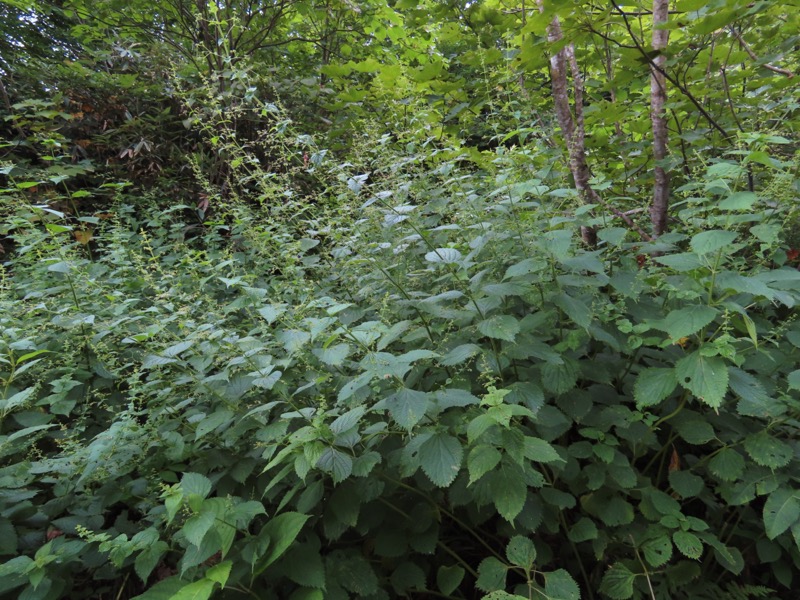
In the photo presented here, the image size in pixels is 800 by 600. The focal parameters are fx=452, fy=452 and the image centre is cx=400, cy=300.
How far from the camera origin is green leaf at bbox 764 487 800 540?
4.59ft

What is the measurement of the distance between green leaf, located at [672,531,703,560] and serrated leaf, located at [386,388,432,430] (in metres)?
0.94

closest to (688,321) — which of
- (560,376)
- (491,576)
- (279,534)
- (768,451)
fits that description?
(560,376)

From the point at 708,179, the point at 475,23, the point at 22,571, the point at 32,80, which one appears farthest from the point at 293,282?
the point at 32,80

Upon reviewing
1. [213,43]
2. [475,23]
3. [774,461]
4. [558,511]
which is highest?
[213,43]

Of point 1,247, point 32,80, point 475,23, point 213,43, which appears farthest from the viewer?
point 32,80

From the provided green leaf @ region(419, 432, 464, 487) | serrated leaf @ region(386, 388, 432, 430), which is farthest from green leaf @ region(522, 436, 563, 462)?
serrated leaf @ region(386, 388, 432, 430)

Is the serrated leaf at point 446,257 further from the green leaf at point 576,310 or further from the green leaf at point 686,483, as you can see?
the green leaf at point 686,483

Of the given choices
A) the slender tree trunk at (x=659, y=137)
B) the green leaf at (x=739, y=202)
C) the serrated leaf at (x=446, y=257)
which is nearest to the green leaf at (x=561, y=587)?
the serrated leaf at (x=446, y=257)

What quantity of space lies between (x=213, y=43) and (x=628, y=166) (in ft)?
13.5

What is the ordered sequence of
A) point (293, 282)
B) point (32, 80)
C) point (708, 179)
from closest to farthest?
point (708, 179)
point (293, 282)
point (32, 80)

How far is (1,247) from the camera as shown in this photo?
13.2 ft

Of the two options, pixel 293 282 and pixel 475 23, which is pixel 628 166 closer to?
pixel 475 23

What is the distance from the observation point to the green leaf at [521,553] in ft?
A: 4.63

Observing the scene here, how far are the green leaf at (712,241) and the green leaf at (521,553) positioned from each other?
1048mm
